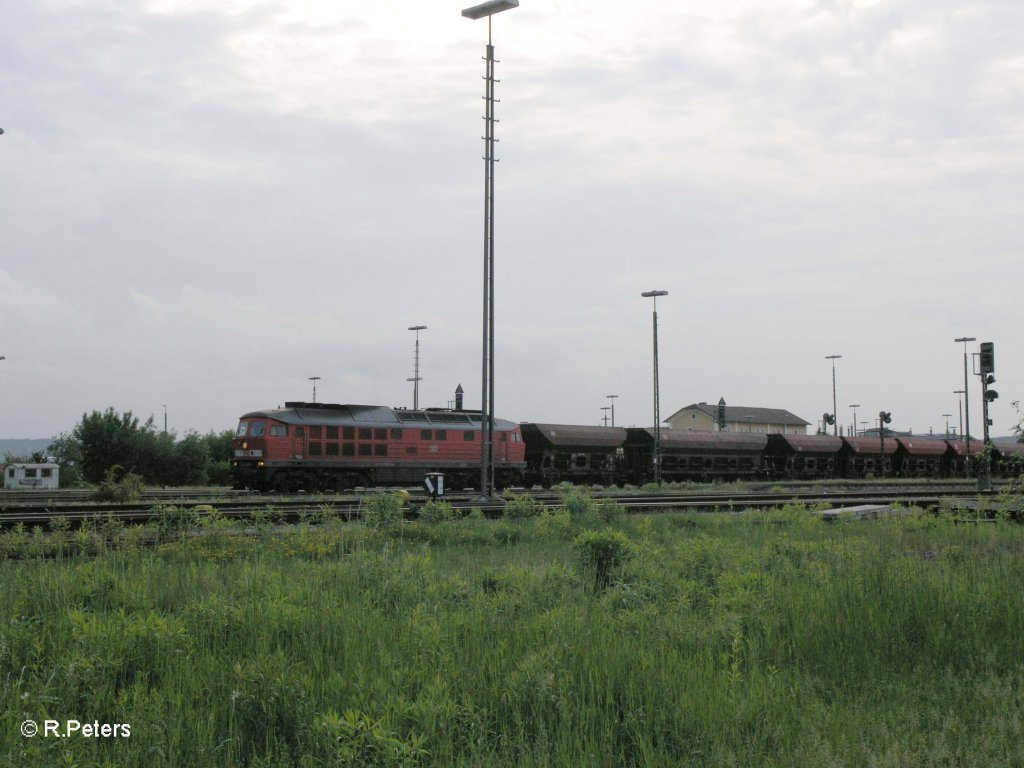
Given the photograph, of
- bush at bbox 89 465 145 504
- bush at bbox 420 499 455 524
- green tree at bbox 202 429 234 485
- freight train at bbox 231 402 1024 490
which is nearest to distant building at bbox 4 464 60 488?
green tree at bbox 202 429 234 485

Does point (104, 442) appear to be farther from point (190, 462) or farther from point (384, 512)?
point (384, 512)

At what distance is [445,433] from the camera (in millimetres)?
39188

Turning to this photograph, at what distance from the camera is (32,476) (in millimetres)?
57156

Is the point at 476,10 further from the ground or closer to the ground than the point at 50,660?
further from the ground

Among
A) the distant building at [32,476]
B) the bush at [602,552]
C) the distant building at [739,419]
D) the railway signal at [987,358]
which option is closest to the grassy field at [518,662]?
the bush at [602,552]

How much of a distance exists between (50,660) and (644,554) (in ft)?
25.6

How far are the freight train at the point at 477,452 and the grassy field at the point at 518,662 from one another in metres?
20.5

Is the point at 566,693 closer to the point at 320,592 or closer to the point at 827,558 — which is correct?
the point at 320,592

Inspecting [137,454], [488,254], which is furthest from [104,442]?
[488,254]

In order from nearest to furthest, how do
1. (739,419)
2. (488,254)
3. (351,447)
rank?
(488,254), (351,447), (739,419)

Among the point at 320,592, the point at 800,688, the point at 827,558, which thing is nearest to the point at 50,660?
the point at 320,592

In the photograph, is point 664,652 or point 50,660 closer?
point 50,660

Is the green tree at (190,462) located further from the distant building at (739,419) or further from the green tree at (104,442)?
the distant building at (739,419)

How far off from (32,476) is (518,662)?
195 feet
